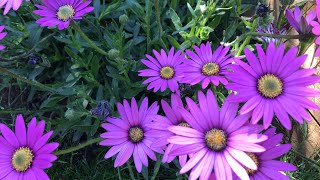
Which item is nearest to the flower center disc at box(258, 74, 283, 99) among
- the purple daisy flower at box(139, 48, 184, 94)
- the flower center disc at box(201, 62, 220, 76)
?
the flower center disc at box(201, 62, 220, 76)

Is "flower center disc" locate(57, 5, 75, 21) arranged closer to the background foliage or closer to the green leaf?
the background foliage

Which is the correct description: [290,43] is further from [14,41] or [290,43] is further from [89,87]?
[14,41]

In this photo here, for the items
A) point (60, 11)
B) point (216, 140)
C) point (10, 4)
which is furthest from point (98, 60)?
point (216, 140)

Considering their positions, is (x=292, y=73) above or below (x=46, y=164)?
above

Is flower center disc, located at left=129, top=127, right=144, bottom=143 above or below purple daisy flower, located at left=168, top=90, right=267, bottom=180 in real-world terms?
above

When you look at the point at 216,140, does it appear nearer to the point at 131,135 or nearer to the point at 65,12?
the point at 131,135

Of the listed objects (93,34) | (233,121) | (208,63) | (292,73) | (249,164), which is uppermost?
(93,34)

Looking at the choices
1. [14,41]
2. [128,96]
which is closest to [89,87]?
[128,96]
